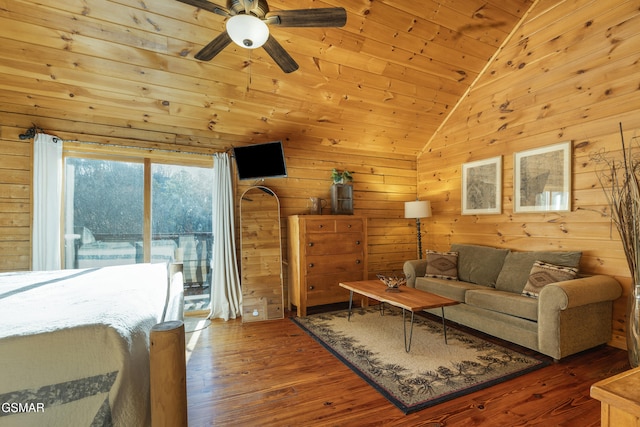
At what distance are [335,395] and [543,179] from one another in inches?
122

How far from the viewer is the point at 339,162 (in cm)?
470

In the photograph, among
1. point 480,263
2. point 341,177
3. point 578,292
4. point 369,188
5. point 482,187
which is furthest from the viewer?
point 369,188

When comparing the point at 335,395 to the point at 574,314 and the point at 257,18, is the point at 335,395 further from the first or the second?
the point at 257,18

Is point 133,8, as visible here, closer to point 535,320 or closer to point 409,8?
point 409,8

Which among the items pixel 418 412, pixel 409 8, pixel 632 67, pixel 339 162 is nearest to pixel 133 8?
pixel 409 8

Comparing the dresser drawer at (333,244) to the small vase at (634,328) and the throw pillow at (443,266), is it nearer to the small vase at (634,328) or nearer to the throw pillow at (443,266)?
the throw pillow at (443,266)

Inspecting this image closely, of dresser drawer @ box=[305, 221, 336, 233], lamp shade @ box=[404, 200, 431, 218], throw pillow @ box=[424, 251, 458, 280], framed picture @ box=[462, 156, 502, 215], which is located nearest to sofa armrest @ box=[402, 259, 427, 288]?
throw pillow @ box=[424, 251, 458, 280]

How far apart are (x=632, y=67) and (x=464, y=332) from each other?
2836mm

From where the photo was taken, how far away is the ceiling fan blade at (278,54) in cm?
201

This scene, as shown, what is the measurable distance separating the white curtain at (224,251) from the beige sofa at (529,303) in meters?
2.33

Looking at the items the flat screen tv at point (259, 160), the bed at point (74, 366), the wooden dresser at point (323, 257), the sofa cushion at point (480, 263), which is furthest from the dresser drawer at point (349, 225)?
the bed at point (74, 366)

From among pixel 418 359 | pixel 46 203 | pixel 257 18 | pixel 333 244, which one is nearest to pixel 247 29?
pixel 257 18

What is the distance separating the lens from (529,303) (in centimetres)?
271

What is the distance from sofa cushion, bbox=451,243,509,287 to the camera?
3603mm
